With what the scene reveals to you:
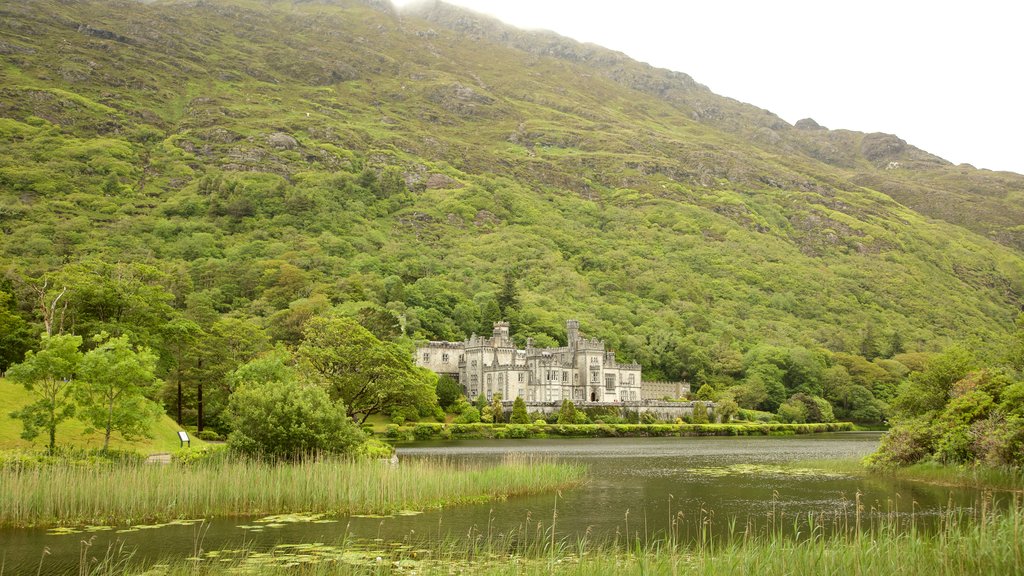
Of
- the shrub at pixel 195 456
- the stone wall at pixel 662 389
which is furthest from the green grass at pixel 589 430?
the shrub at pixel 195 456

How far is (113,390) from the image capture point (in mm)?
33375

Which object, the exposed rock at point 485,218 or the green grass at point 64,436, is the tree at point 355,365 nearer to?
the green grass at point 64,436

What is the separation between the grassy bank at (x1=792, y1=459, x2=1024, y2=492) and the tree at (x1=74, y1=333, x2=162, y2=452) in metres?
30.7

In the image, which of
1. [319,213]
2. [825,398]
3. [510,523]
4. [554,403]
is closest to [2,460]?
[510,523]

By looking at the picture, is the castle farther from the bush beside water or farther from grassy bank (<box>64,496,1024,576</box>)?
grassy bank (<box>64,496,1024,576</box>)

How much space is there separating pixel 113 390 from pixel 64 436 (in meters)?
3.04

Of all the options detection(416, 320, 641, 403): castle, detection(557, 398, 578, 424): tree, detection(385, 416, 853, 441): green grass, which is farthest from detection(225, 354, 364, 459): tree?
detection(416, 320, 641, 403): castle

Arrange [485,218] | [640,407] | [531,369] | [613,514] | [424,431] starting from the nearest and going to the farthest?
[613,514], [424,431], [640,407], [531,369], [485,218]

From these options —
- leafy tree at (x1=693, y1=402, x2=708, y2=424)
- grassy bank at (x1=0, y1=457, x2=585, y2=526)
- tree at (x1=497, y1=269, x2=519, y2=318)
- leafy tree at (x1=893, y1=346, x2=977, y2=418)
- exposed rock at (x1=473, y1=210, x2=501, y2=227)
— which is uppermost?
exposed rock at (x1=473, y1=210, x2=501, y2=227)

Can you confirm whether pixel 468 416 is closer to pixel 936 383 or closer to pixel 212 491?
pixel 936 383

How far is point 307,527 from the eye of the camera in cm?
2183

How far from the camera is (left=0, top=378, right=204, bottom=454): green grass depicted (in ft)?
105

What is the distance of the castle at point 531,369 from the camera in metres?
103

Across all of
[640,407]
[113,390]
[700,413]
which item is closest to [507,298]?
[640,407]
